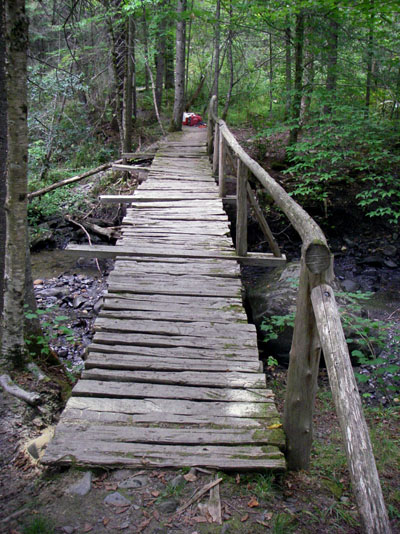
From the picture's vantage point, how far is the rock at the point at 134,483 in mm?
2180

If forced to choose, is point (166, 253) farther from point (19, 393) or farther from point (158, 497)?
point (158, 497)

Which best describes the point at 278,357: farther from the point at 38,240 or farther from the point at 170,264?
the point at 38,240

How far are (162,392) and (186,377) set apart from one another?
238 mm

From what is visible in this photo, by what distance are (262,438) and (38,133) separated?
14.0 metres

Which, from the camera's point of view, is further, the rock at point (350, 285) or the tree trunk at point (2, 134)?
the rock at point (350, 285)

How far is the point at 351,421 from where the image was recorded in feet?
5.48

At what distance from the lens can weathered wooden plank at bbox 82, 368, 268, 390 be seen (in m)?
3.04

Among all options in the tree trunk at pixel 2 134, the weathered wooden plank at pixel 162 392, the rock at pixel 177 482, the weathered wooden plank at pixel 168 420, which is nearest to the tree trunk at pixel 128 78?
the tree trunk at pixel 2 134

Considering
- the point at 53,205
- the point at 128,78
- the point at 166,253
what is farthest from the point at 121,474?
the point at 128,78

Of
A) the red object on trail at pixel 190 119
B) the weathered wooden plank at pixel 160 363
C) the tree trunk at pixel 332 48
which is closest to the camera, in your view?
the weathered wooden plank at pixel 160 363

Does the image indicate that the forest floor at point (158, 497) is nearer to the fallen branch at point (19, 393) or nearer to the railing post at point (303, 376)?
the fallen branch at point (19, 393)

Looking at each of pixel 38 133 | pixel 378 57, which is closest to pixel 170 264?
pixel 378 57

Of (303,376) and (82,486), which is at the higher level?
(303,376)

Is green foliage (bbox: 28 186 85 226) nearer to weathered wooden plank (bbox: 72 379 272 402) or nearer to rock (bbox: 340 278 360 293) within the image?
rock (bbox: 340 278 360 293)
